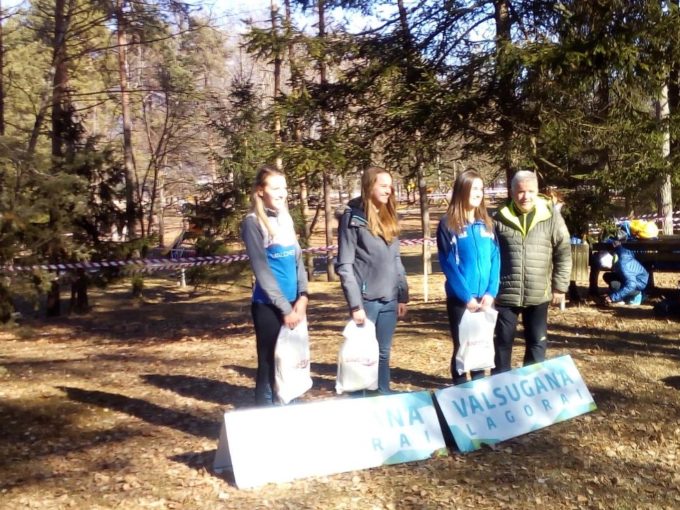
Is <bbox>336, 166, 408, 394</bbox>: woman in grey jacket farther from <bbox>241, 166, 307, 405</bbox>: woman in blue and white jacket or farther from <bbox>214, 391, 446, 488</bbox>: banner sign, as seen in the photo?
<bbox>214, 391, 446, 488</bbox>: banner sign

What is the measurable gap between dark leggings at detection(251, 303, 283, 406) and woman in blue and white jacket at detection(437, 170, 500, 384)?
1282 millimetres

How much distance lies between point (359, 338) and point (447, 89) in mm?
4490

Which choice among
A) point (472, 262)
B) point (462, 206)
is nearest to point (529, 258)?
point (472, 262)

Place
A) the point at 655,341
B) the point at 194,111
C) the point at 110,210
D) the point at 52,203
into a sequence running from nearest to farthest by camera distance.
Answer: the point at 655,341
the point at 52,203
the point at 110,210
the point at 194,111

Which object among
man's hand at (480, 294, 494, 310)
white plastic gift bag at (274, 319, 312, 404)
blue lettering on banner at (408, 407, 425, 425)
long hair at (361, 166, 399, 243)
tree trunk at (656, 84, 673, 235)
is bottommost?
blue lettering on banner at (408, 407, 425, 425)

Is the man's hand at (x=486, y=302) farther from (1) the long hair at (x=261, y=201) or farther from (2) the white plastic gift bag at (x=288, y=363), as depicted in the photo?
(1) the long hair at (x=261, y=201)

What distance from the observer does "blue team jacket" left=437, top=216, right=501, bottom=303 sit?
14.9 ft

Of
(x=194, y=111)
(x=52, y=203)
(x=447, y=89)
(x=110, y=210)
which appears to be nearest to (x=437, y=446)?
(x=447, y=89)

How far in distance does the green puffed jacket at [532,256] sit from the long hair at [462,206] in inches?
11.5

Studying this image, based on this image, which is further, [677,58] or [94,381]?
[677,58]

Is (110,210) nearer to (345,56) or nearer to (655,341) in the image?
(345,56)

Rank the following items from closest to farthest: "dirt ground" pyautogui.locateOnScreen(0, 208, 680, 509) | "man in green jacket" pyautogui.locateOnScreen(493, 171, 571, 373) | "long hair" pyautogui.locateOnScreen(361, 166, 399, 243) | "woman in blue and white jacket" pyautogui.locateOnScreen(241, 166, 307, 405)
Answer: "dirt ground" pyautogui.locateOnScreen(0, 208, 680, 509) < "woman in blue and white jacket" pyautogui.locateOnScreen(241, 166, 307, 405) < "long hair" pyautogui.locateOnScreen(361, 166, 399, 243) < "man in green jacket" pyautogui.locateOnScreen(493, 171, 571, 373)

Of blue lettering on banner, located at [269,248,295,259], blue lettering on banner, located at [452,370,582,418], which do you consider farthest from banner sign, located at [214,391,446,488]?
blue lettering on banner, located at [269,248,295,259]

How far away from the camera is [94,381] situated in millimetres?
6258
